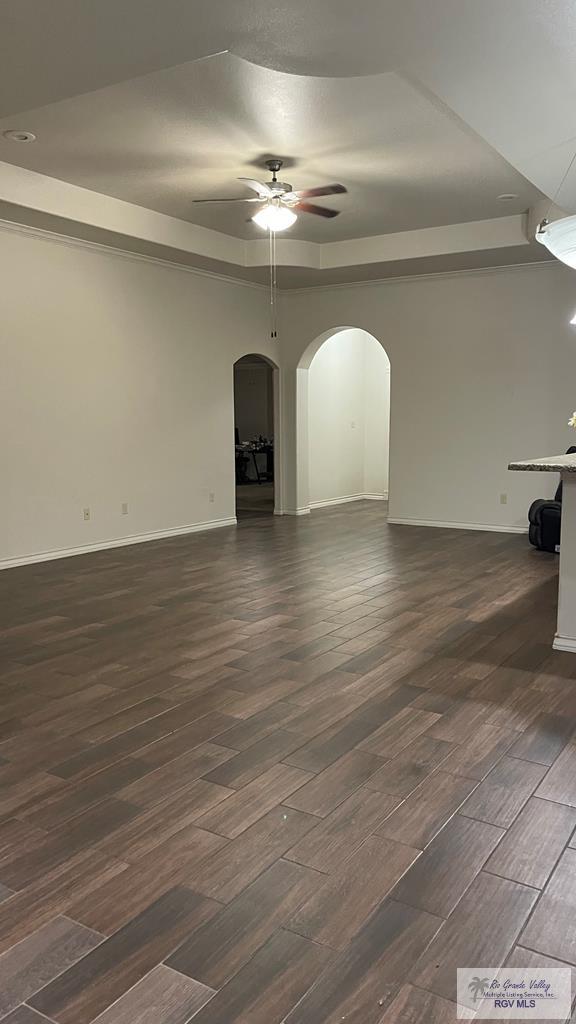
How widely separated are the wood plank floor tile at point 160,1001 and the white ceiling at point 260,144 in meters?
3.88

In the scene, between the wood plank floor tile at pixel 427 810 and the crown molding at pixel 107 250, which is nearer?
the wood plank floor tile at pixel 427 810

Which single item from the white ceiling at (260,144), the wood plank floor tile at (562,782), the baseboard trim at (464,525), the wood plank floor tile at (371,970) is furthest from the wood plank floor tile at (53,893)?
the baseboard trim at (464,525)

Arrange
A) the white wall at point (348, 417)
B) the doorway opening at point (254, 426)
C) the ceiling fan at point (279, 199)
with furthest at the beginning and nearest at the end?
the doorway opening at point (254, 426)
the white wall at point (348, 417)
the ceiling fan at point (279, 199)

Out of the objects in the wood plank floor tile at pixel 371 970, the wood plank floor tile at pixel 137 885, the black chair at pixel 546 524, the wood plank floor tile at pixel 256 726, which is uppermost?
the black chair at pixel 546 524

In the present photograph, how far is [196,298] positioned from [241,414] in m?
7.96

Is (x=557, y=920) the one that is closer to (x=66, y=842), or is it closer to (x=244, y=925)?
(x=244, y=925)

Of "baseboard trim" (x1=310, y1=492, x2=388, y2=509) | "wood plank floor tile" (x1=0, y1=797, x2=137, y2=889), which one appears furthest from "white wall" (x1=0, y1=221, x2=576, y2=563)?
"wood plank floor tile" (x1=0, y1=797, x2=137, y2=889)

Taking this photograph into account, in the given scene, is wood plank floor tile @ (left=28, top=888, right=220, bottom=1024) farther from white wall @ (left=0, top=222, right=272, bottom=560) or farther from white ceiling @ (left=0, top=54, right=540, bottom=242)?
white wall @ (left=0, top=222, right=272, bottom=560)

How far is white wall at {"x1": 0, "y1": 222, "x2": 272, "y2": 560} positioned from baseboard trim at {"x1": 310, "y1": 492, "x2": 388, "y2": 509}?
195 cm

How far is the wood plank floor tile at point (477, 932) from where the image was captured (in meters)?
1.68

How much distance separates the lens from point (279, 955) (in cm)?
174

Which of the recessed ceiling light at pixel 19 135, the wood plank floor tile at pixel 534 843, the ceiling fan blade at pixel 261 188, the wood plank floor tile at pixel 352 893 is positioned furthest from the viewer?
the ceiling fan blade at pixel 261 188

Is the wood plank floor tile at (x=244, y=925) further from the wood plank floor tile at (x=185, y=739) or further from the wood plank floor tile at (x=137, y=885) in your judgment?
the wood plank floor tile at (x=185, y=739)

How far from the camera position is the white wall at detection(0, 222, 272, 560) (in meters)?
6.14
